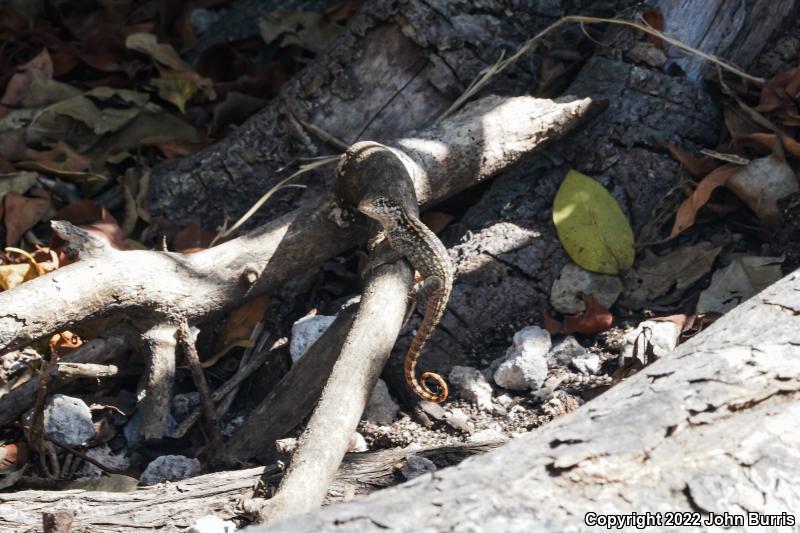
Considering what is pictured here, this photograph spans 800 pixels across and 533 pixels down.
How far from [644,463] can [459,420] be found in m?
1.21

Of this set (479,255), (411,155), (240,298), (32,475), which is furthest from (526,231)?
(32,475)

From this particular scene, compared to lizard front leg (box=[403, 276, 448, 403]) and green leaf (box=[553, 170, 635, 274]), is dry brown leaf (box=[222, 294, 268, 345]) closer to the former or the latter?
lizard front leg (box=[403, 276, 448, 403])

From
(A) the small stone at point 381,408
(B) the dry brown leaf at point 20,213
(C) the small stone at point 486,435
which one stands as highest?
(B) the dry brown leaf at point 20,213

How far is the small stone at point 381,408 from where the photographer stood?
3.08 metres

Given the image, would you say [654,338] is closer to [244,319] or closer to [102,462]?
[244,319]

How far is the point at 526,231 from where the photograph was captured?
346 cm

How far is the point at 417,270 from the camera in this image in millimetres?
3055

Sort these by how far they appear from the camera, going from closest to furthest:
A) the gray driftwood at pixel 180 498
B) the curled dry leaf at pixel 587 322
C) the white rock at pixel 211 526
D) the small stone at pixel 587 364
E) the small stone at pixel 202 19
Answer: the white rock at pixel 211 526
the gray driftwood at pixel 180 498
the small stone at pixel 587 364
the curled dry leaf at pixel 587 322
the small stone at pixel 202 19

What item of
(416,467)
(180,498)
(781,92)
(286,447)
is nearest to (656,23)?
(781,92)

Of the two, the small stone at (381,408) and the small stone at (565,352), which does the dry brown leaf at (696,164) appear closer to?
the small stone at (565,352)

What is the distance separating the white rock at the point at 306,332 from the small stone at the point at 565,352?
766 millimetres

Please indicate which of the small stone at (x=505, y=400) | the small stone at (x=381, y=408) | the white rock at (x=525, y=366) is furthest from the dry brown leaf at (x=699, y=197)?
the small stone at (x=381, y=408)

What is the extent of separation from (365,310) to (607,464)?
1.04 metres

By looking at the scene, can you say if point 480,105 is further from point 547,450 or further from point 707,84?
point 547,450
